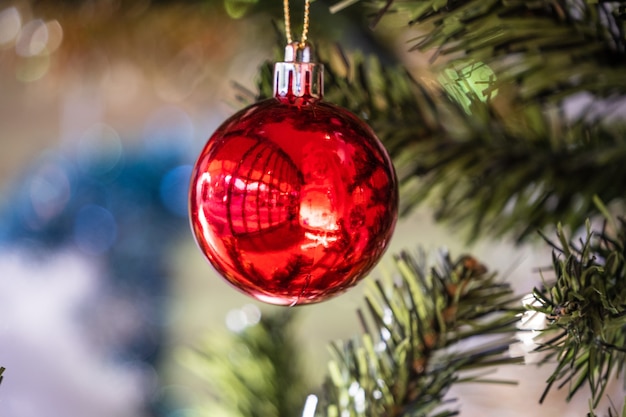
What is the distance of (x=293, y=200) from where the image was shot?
28cm

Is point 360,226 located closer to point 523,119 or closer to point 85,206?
point 523,119

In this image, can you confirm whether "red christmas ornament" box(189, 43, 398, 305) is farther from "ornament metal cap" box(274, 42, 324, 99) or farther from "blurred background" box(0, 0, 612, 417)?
"blurred background" box(0, 0, 612, 417)

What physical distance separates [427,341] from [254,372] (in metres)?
0.18

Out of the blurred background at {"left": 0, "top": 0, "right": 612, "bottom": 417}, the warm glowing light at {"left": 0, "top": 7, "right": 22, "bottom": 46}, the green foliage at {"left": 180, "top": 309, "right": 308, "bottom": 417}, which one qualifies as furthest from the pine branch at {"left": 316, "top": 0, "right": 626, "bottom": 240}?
the warm glowing light at {"left": 0, "top": 7, "right": 22, "bottom": 46}

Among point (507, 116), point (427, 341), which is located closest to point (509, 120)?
point (507, 116)

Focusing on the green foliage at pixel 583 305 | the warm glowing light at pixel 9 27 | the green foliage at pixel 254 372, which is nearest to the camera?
the green foliage at pixel 583 305

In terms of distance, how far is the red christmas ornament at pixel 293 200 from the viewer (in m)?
0.28

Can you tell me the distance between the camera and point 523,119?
1.51 feet

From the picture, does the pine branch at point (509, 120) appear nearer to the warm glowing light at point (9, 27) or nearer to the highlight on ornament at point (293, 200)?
the highlight on ornament at point (293, 200)

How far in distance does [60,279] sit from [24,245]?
0.07 metres

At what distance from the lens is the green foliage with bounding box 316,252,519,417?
330 millimetres

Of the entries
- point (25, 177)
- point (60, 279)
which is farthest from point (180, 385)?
point (25, 177)

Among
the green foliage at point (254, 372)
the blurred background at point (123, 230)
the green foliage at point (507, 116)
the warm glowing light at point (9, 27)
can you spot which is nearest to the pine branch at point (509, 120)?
the green foliage at point (507, 116)

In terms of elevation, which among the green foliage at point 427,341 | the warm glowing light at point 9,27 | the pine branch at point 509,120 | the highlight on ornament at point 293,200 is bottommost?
the green foliage at point 427,341
